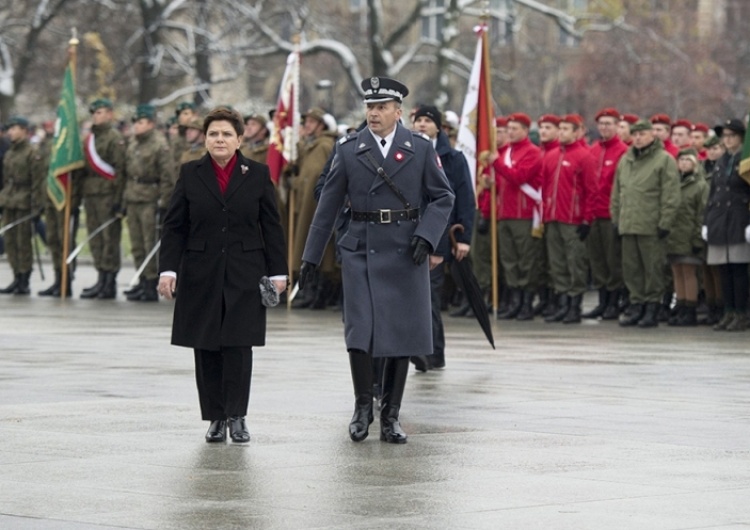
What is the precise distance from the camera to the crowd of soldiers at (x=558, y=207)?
64.0 ft

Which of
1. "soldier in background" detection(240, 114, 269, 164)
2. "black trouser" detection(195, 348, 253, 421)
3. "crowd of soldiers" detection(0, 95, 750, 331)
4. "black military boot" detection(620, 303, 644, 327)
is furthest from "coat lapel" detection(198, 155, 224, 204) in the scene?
"soldier in background" detection(240, 114, 269, 164)

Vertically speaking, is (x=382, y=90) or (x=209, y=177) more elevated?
(x=382, y=90)

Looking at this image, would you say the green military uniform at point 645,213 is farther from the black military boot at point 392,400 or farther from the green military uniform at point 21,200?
the black military boot at point 392,400

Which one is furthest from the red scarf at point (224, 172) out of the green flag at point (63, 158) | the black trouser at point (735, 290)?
the green flag at point (63, 158)

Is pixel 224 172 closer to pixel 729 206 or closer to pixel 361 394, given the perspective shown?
pixel 361 394

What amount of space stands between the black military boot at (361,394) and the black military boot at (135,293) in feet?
42.7

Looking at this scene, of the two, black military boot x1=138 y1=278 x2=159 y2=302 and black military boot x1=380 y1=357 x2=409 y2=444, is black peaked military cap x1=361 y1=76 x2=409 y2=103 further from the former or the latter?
black military boot x1=138 y1=278 x2=159 y2=302

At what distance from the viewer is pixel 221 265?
10.3 meters

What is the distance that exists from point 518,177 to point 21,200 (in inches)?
Answer: 276

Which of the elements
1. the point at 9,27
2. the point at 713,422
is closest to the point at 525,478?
the point at 713,422

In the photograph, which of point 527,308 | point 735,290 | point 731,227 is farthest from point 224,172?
point 527,308

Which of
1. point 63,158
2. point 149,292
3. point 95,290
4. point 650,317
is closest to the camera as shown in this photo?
point 650,317

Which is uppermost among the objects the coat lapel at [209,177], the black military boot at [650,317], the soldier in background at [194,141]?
the soldier in background at [194,141]

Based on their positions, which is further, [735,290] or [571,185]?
[571,185]
